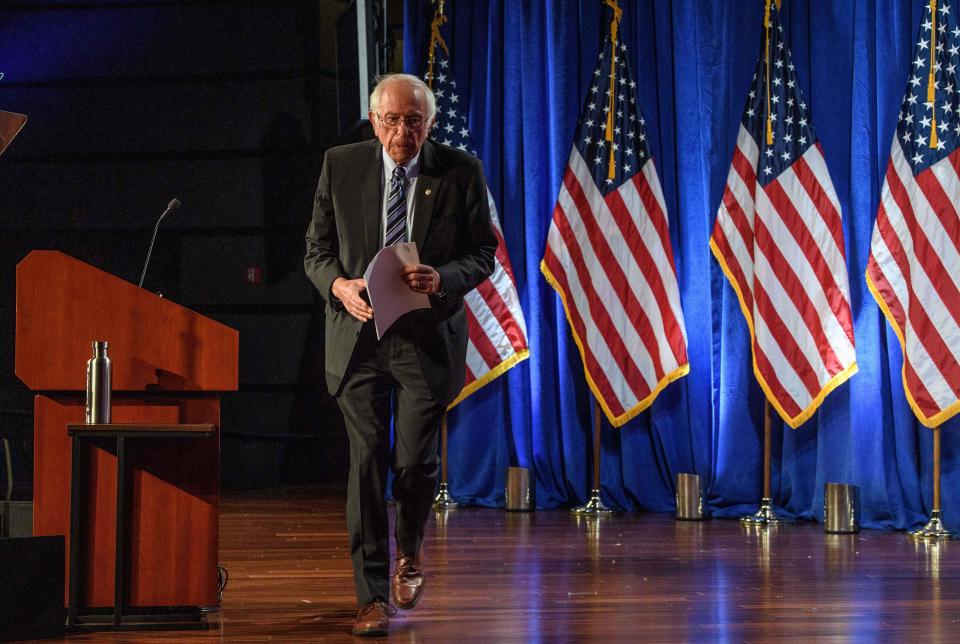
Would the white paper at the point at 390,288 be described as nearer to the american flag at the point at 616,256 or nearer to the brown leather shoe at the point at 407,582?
the brown leather shoe at the point at 407,582

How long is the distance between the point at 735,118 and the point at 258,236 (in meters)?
3.04

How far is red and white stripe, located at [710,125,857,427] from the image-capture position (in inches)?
219

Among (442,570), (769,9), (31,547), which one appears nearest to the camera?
(31,547)

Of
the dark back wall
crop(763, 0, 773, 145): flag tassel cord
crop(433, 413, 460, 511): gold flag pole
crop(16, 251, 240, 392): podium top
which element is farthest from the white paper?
the dark back wall

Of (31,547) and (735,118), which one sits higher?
(735,118)

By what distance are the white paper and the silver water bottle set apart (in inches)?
25.5

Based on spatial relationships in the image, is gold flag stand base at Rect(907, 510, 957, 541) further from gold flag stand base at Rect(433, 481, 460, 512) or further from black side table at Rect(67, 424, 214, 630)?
black side table at Rect(67, 424, 214, 630)

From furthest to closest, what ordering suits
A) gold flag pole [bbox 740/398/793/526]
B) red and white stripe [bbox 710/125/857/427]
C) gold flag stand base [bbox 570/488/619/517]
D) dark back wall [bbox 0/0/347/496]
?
dark back wall [bbox 0/0/347/496], gold flag stand base [bbox 570/488/619/517], gold flag pole [bbox 740/398/793/526], red and white stripe [bbox 710/125/857/427]

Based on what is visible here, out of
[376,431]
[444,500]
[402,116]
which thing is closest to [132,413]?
[376,431]

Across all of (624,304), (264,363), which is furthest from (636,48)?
(264,363)

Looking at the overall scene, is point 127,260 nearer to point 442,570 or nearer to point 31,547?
point 442,570

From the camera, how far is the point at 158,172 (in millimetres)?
7465

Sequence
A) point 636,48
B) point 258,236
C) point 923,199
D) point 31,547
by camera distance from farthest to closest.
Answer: point 258,236 → point 636,48 → point 923,199 → point 31,547

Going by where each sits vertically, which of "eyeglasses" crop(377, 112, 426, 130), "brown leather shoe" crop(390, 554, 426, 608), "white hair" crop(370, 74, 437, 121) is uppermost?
"white hair" crop(370, 74, 437, 121)
